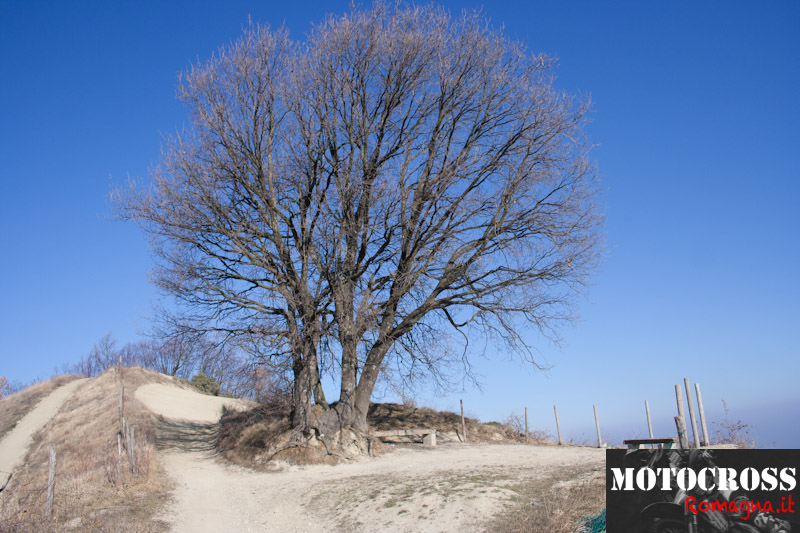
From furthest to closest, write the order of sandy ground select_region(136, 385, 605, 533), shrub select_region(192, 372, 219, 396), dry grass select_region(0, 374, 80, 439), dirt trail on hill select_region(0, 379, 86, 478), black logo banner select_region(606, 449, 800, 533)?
1. shrub select_region(192, 372, 219, 396)
2. dry grass select_region(0, 374, 80, 439)
3. dirt trail on hill select_region(0, 379, 86, 478)
4. sandy ground select_region(136, 385, 605, 533)
5. black logo banner select_region(606, 449, 800, 533)

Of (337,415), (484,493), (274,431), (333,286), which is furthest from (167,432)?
(484,493)

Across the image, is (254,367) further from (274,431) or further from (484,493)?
(484,493)

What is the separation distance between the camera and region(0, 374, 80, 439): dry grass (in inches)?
1265

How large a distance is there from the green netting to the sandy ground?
6.30 ft

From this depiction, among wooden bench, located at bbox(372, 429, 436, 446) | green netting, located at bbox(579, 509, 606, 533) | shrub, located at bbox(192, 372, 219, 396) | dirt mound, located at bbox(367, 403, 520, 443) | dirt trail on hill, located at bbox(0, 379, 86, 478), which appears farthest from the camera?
shrub, located at bbox(192, 372, 219, 396)

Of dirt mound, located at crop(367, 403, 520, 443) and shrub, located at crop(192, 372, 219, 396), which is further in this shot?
shrub, located at crop(192, 372, 219, 396)

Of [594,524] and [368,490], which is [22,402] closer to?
[368,490]

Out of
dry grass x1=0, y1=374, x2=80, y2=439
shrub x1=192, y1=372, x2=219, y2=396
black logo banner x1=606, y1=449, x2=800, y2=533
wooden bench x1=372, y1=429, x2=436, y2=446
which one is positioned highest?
shrub x1=192, y1=372, x2=219, y2=396

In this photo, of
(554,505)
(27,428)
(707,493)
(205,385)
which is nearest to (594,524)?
(554,505)

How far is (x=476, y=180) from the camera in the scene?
793 inches

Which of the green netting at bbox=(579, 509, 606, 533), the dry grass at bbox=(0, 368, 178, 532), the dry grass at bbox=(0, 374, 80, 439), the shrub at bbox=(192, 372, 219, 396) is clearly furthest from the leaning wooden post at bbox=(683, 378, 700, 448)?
the shrub at bbox=(192, 372, 219, 396)

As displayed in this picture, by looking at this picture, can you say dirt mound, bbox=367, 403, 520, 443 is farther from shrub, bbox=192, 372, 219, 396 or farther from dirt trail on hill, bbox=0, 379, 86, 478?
shrub, bbox=192, 372, 219, 396

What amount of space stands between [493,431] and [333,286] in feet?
33.0

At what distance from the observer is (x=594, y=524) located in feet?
24.1
